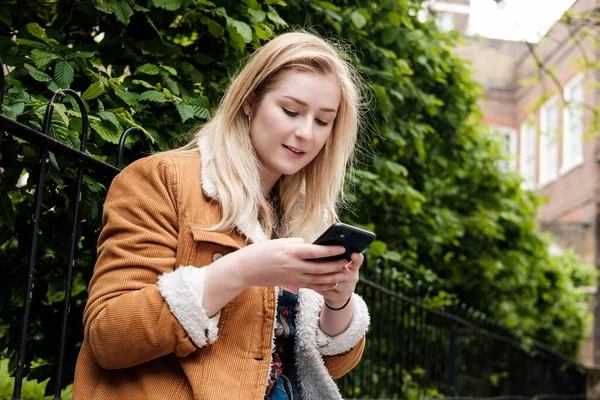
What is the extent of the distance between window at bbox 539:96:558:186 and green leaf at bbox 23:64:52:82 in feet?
65.8

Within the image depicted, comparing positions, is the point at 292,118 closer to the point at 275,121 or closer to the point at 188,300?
the point at 275,121

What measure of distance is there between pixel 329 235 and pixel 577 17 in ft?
27.5

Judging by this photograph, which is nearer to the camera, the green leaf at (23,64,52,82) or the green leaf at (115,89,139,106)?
the green leaf at (23,64,52,82)

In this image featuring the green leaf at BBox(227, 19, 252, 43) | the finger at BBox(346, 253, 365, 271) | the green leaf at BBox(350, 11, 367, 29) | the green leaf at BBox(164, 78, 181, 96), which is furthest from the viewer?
the green leaf at BBox(350, 11, 367, 29)

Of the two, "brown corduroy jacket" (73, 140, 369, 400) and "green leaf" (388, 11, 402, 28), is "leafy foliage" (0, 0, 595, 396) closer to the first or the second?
"green leaf" (388, 11, 402, 28)

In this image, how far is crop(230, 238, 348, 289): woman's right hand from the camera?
1.78 m

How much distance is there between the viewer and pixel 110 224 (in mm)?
1893

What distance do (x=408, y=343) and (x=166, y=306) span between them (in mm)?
4379

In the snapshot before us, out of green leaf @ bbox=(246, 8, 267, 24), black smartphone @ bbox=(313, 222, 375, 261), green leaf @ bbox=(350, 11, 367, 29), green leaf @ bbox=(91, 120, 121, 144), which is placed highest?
green leaf @ bbox=(350, 11, 367, 29)

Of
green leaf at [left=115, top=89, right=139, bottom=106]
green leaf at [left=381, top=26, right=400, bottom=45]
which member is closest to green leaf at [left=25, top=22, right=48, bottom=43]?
green leaf at [left=115, top=89, right=139, bottom=106]

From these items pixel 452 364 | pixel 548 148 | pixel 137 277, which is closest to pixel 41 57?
pixel 137 277

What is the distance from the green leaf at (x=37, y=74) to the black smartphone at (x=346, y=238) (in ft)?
4.53

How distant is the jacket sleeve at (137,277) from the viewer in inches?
70.0

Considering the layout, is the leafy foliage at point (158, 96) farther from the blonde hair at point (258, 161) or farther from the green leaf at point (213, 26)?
the blonde hair at point (258, 161)
